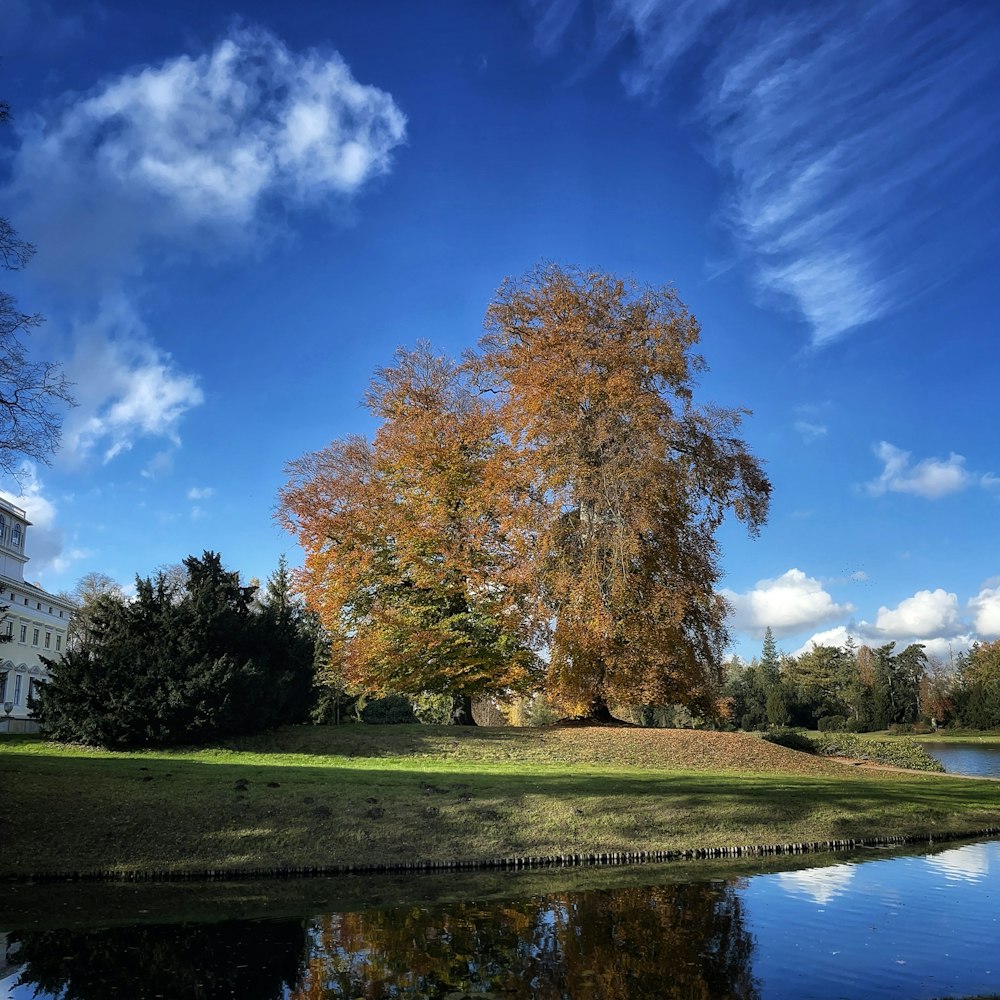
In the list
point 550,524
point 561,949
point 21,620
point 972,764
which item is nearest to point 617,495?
point 550,524

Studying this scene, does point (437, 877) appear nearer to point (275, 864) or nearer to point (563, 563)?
point (275, 864)

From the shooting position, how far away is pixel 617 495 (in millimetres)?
26141

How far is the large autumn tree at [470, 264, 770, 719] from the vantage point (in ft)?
86.0

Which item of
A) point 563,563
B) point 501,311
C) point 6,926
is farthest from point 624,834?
point 501,311

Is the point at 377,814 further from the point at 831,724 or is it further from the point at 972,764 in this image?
the point at 831,724

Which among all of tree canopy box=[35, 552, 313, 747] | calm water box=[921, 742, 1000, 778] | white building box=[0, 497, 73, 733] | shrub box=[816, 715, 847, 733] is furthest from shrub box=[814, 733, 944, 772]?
white building box=[0, 497, 73, 733]

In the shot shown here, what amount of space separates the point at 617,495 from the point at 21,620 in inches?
1954

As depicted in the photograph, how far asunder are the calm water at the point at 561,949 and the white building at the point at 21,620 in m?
48.8

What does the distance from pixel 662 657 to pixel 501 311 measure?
13.9 m

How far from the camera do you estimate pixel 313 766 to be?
20.5 meters

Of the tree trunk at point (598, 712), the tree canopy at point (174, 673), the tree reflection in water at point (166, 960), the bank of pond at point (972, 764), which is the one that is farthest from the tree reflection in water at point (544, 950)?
the bank of pond at point (972, 764)

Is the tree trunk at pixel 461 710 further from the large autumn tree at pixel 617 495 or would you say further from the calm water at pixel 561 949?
the calm water at pixel 561 949

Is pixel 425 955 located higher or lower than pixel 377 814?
lower

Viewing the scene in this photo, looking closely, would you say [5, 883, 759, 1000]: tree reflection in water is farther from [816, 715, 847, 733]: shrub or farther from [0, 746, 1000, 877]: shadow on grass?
[816, 715, 847, 733]: shrub
